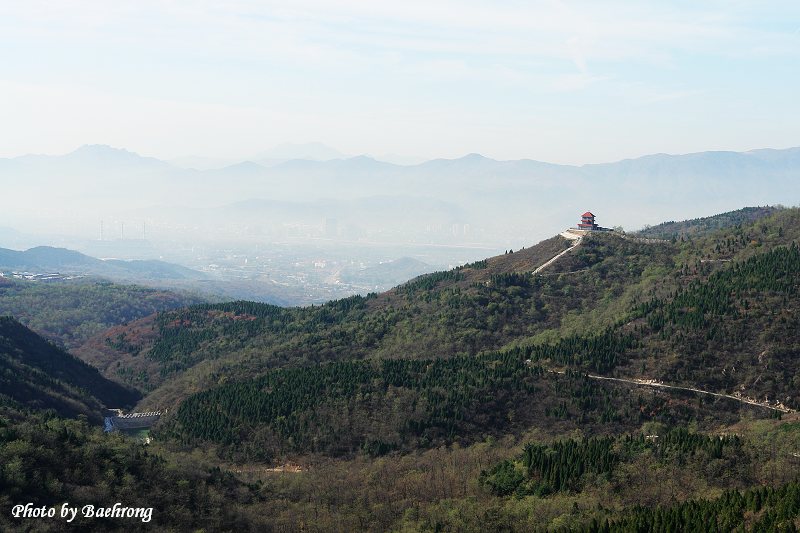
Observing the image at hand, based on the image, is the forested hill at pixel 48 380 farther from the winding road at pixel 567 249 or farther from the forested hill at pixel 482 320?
the winding road at pixel 567 249

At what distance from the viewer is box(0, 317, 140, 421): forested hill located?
83.1 m

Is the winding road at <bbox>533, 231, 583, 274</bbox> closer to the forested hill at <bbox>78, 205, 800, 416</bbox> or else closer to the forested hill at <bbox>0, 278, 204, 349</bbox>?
the forested hill at <bbox>78, 205, 800, 416</bbox>

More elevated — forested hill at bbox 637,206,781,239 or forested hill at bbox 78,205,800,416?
forested hill at bbox 637,206,781,239

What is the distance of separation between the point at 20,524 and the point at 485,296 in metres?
70.1

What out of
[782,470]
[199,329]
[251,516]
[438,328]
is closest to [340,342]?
[438,328]

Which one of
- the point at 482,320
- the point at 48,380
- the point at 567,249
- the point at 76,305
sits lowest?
the point at 48,380

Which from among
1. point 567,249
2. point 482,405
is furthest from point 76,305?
point 482,405

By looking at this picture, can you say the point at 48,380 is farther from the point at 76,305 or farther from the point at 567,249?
the point at 76,305

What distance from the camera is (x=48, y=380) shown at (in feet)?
298

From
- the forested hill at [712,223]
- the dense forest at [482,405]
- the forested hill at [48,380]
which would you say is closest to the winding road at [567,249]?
the dense forest at [482,405]

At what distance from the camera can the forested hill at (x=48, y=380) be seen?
273ft

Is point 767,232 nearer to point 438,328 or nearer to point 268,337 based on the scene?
point 438,328

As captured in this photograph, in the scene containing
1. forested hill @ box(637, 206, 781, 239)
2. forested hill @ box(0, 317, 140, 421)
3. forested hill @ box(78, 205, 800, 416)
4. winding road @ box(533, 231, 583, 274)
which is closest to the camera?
forested hill @ box(0, 317, 140, 421)

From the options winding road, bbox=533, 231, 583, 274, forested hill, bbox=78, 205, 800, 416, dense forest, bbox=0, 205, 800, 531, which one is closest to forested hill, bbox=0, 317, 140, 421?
dense forest, bbox=0, 205, 800, 531
